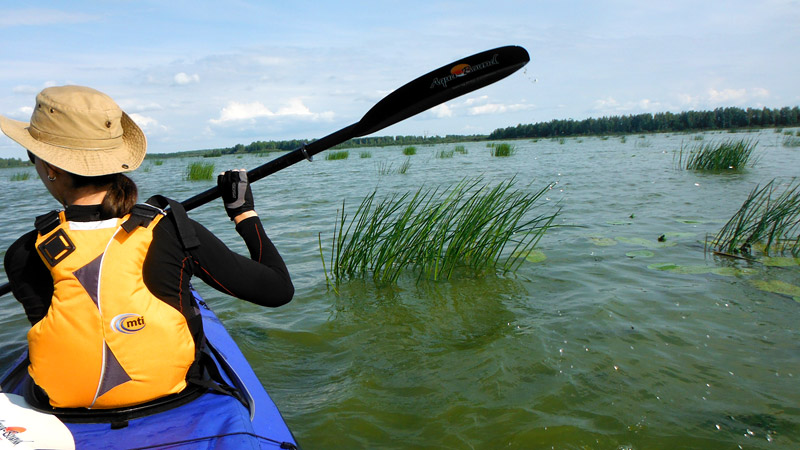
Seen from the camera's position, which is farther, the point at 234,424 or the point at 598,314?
the point at 598,314

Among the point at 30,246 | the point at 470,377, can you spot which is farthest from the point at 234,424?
the point at 470,377

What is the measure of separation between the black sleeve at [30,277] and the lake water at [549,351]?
5.17ft

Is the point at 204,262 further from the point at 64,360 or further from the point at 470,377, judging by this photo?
the point at 470,377

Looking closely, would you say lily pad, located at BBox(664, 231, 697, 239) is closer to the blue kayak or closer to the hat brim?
the blue kayak

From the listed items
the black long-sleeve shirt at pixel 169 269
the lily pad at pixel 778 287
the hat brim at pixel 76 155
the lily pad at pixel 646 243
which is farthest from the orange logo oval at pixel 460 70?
the lily pad at pixel 646 243

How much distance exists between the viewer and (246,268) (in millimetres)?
1786

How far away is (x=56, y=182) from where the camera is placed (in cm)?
170

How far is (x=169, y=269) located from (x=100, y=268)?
0.21 m

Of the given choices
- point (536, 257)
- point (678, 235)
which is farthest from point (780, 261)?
point (536, 257)

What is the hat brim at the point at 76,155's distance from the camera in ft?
5.33

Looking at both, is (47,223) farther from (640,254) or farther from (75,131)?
(640,254)

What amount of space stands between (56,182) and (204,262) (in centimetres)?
57

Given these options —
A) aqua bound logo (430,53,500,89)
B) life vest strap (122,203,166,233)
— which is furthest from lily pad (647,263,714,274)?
life vest strap (122,203,166,233)

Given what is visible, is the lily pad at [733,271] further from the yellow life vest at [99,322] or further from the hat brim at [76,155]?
the hat brim at [76,155]
